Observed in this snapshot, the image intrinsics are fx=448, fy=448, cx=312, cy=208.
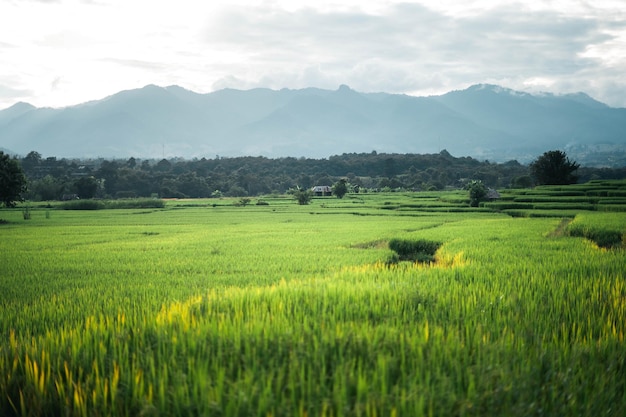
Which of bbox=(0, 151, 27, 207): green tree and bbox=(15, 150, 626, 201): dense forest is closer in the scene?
bbox=(0, 151, 27, 207): green tree

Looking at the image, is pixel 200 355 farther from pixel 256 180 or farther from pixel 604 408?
pixel 256 180

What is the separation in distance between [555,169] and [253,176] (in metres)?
59.1

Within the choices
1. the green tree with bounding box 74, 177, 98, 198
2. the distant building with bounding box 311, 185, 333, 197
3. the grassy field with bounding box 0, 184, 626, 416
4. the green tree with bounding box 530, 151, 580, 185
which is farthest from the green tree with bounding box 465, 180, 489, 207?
the green tree with bounding box 74, 177, 98, 198

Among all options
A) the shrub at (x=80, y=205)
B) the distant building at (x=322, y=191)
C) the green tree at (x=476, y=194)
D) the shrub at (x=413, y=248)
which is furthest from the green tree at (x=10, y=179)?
the distant building at (x=322, y=191)

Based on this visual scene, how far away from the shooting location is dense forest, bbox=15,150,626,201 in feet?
264

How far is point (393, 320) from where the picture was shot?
498cm

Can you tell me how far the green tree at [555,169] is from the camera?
6117 cm

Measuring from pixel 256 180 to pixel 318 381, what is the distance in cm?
9543

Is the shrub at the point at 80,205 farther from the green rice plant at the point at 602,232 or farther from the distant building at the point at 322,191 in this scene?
the green rice plant at the point at 602,232

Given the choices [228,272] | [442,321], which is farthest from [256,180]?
[442,321]

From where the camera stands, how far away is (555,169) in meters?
62.2

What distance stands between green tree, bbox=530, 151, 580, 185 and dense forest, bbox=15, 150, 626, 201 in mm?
7354

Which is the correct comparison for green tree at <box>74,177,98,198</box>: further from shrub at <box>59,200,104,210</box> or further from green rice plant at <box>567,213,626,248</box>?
green rice plant at <box>567,213,626,248</box>

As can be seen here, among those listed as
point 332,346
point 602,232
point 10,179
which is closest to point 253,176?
point 10,179
